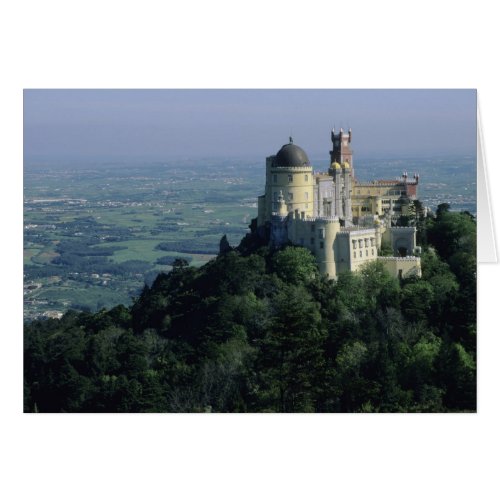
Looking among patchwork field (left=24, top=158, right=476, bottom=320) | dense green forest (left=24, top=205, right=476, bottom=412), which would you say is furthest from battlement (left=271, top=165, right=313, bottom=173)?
dense green forest (left=24, top=205, right=476, bottom=412)

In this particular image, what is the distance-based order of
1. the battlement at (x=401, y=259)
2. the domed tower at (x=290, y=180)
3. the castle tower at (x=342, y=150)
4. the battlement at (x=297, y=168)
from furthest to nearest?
the castle tower at (x=342, y=150) → the battlement at (x=297, y=168) → the domed tower at (x=290, y=180) → the battlement at (x=401, y=259)

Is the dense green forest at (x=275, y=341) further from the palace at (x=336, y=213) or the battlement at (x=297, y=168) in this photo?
the battlement at (x=297, y=168)

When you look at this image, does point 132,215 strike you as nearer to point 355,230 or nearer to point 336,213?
point 336,213

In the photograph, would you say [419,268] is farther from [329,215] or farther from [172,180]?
[172,180]

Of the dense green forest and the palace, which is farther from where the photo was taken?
the palace

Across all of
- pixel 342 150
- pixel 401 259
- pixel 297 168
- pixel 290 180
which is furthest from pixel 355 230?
pixel 342 150

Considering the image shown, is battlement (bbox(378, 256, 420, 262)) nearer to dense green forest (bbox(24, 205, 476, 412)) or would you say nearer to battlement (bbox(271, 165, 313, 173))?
dense green forest (bbox(24, 205, 476, 412))

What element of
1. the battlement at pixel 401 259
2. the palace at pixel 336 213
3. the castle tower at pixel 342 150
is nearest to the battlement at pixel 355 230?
the palace at pixel 336 213
